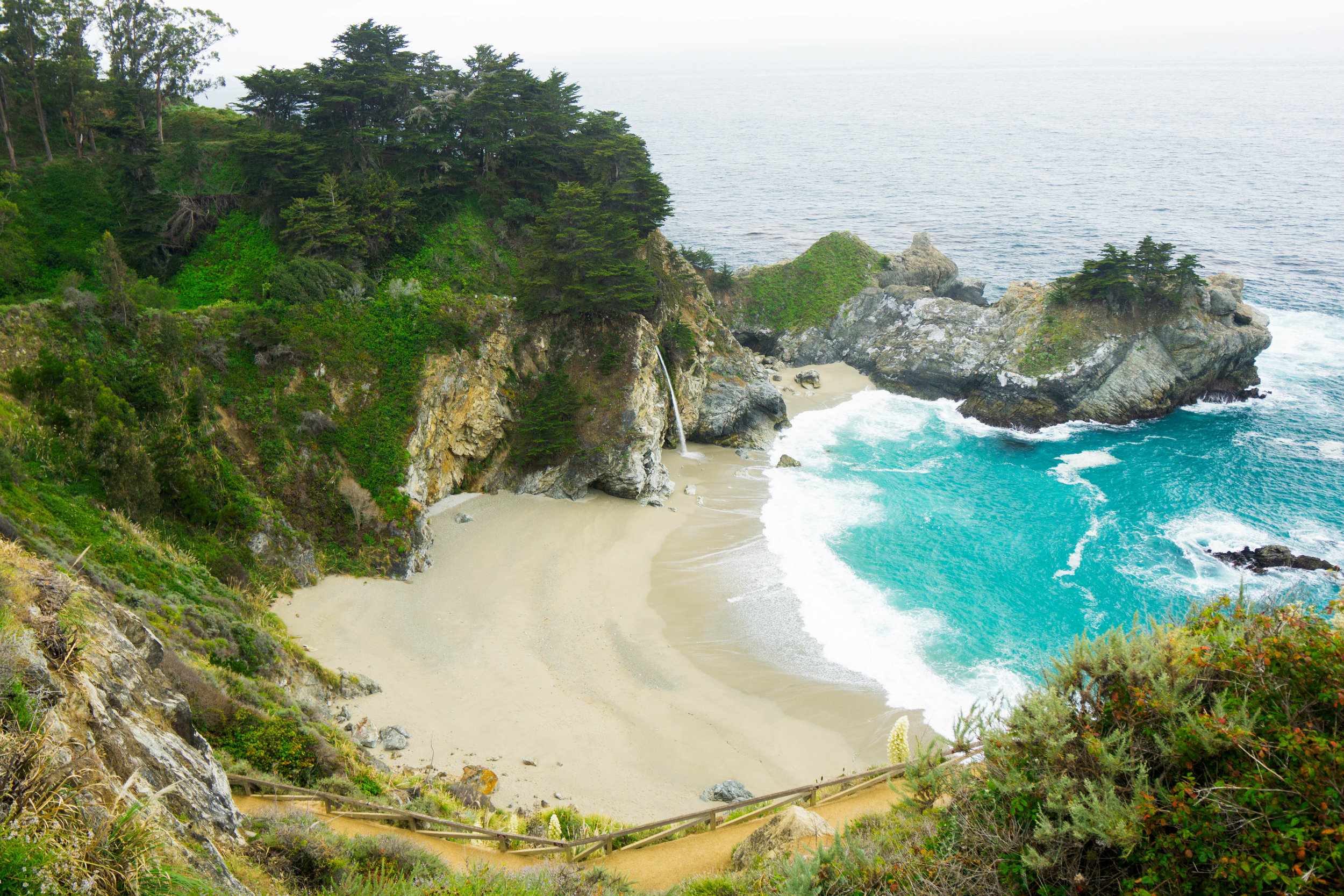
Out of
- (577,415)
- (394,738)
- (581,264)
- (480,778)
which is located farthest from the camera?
(577,415)

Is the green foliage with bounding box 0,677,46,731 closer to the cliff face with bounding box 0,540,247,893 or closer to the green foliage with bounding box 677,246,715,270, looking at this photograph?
the cliff face with bounding box 0,540,247,893

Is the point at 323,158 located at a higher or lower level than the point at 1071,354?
higher

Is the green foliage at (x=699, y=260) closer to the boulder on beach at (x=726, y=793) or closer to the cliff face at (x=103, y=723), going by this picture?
the boulder on beach at (x=726, y=793)

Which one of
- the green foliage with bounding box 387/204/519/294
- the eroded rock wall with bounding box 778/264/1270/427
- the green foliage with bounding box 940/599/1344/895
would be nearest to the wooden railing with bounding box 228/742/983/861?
the green foliage with bounding box 940/599/1344/895

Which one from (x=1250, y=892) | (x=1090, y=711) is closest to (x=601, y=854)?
(x=1090, y=711)

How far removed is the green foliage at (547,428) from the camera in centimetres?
2911

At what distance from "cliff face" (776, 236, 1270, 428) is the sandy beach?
2093cm

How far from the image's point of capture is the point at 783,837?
882 cm

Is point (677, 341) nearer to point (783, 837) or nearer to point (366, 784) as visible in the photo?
point (366, 784)

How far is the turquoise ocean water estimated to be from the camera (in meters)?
24.1

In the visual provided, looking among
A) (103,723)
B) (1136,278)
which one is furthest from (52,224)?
(1136,278)

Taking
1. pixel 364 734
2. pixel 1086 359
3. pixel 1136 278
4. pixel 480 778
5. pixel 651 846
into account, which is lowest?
pixel 480 778

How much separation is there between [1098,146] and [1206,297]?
3229 inches

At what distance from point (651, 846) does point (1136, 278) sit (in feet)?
139
